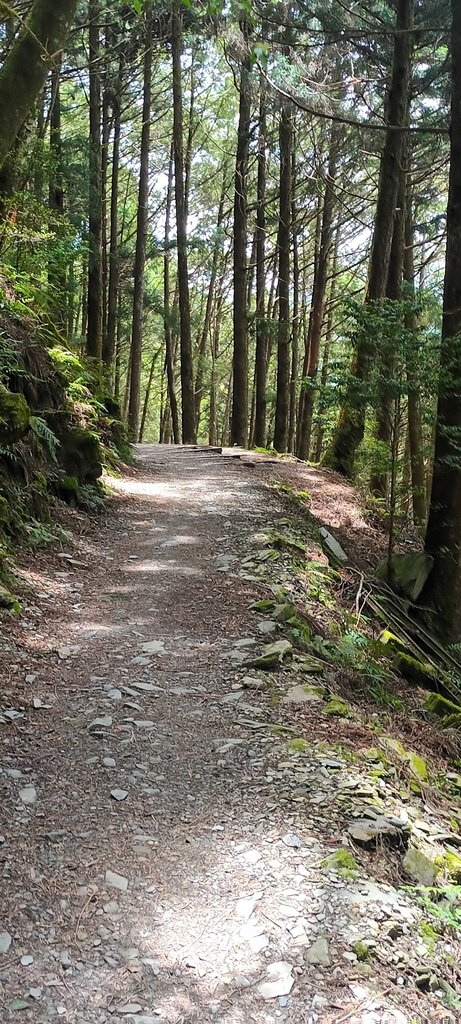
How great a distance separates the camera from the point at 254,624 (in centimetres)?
540

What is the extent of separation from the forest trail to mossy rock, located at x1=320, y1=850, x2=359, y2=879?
1.6 inches

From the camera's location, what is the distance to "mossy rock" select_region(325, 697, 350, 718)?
432 centimetres

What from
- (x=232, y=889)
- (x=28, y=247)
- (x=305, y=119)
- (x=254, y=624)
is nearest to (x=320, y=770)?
(x=232, y=889)

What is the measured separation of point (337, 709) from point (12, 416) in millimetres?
3863

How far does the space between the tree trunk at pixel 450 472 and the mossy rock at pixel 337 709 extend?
4.15 m

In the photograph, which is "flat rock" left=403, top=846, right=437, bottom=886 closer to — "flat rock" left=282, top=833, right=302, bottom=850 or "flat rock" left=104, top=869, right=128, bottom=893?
"flat rock" left=282, top=833, right=302, bottom=850

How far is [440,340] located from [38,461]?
483cm

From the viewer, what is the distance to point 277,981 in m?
2.26

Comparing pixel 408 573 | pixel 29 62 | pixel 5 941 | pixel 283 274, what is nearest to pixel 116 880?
pixel 5 941

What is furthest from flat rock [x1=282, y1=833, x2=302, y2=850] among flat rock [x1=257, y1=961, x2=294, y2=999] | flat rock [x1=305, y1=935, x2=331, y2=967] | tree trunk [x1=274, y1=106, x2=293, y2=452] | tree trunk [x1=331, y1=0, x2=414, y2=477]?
tree trunk [x1=274, y1=106, x2=293, y2=452]

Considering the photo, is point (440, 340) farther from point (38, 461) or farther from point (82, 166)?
point (82, 166)

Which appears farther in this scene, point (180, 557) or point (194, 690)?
point (180, 557)

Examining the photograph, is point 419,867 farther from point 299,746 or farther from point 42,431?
point 42,431

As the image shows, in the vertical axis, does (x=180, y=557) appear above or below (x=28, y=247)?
below
